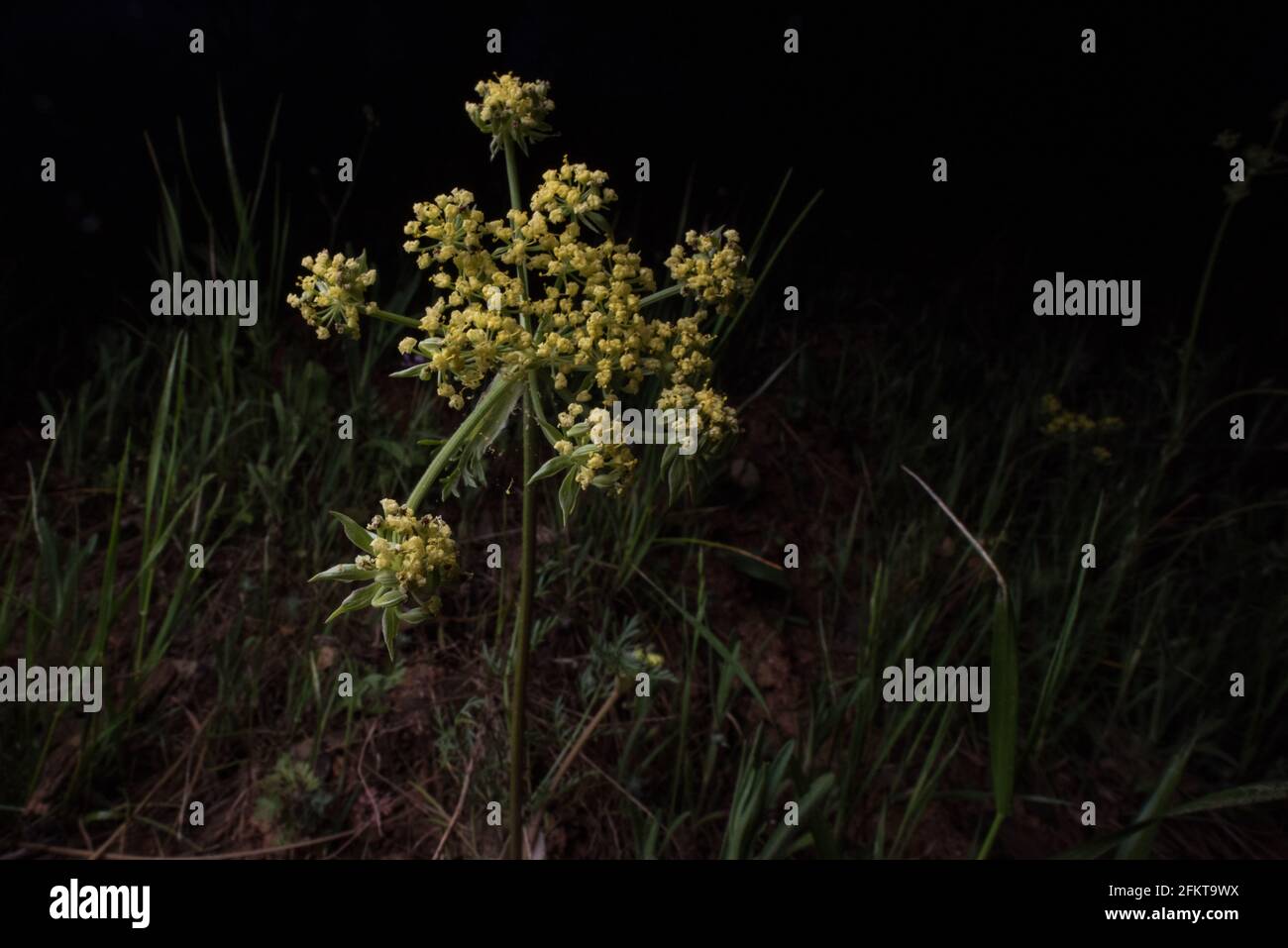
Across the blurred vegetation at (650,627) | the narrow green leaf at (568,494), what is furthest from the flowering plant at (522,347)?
the blurred vegetation at (650,627)

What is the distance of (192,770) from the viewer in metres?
1.55

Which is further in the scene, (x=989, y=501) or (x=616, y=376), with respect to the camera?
(x=989, y=501)

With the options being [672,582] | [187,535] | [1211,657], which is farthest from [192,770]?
[1211,657]

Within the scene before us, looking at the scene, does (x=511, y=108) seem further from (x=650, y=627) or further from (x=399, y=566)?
(x=650, y=627)

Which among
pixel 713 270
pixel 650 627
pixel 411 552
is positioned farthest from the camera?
pixel 650 627

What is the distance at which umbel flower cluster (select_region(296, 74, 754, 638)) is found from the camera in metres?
0.97

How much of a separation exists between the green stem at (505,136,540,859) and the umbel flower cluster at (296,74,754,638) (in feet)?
0.04

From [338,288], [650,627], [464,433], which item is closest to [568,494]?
[464,433]

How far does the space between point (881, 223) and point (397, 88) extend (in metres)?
1.45

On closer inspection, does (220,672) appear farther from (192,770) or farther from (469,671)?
(469,671)

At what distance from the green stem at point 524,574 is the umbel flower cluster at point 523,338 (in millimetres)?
11

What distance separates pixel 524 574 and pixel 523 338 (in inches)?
11.3

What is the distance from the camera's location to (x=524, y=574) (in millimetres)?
1109

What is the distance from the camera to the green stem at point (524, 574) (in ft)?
3.52
